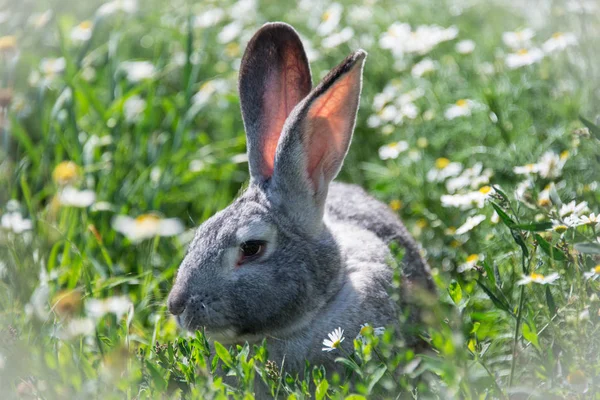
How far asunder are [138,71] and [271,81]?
82.5 inches

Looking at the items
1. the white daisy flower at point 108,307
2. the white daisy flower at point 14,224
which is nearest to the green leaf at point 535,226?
the white daisy flower at point 108,307

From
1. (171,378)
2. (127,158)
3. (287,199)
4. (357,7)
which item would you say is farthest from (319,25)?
(171,378)

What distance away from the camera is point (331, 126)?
4.05 metres

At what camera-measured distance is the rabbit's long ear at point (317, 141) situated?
3.85 meters

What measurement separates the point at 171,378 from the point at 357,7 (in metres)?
4.66

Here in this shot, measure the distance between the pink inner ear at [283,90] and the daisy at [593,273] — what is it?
1.74m

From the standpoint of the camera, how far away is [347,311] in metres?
3.84

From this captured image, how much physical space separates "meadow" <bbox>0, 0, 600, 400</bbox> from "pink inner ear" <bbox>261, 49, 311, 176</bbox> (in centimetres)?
36

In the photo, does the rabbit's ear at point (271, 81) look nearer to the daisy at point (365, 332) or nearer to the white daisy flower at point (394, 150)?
the white daisy flower at point (394, 150)

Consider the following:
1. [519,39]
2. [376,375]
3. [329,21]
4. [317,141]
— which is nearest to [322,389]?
[376,375]

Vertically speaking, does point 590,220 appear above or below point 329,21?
above

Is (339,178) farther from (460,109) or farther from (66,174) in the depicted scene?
(66,174)

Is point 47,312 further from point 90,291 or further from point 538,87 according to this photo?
point 538,87

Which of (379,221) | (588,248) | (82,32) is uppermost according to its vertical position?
(588,248)
